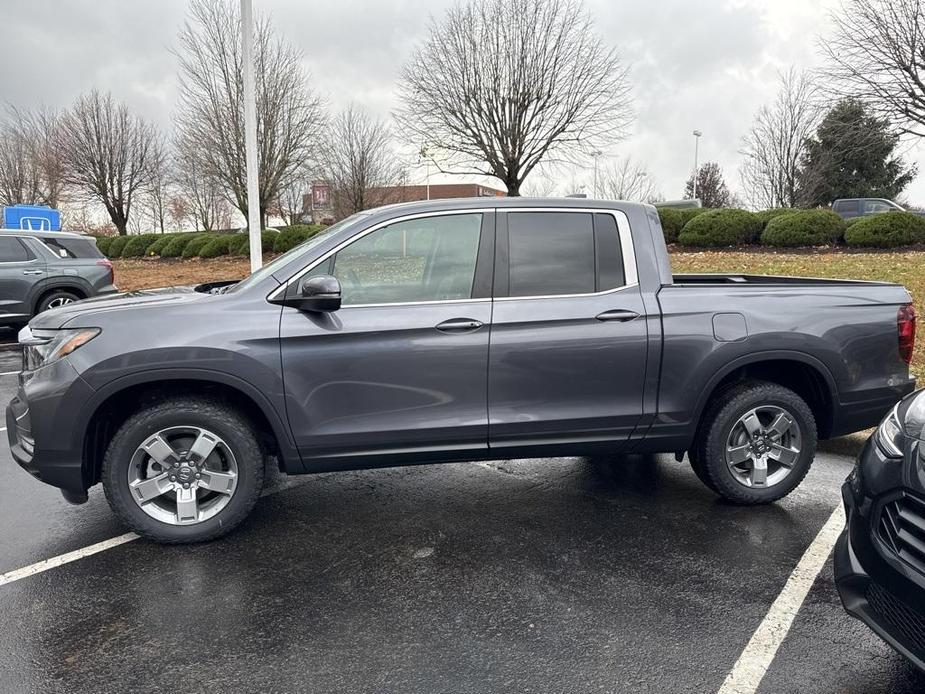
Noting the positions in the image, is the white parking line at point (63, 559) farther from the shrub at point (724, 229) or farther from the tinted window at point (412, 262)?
the shrub at point (724, 229)

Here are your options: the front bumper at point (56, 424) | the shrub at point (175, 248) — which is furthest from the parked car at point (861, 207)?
the front bumper at point (56, 424)

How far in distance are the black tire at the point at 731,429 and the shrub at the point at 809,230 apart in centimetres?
1271

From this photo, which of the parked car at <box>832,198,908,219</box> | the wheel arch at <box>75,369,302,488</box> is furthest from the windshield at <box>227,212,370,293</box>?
the parked car at <box>832,198,908,219</box>

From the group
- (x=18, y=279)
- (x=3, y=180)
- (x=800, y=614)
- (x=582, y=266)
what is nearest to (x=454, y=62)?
(x=18, y=279)

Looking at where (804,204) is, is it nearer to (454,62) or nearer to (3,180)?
(454,62)

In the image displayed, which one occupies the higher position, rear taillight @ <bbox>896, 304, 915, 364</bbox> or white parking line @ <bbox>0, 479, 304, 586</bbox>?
rear taillight @ <bbox>896, 304, 915, 364</bbox>

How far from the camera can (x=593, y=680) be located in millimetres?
2510

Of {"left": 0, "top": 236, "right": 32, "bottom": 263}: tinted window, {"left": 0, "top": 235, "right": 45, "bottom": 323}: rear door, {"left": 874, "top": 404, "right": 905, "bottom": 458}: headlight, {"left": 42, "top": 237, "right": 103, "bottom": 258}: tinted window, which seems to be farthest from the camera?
{"left": 42, "top": 237, "right": 103, "bottom": 258}: tinted window

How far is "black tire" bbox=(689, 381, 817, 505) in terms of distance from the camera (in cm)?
399

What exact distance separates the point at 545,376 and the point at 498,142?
1723 cm

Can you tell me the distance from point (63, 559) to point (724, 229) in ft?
51.0

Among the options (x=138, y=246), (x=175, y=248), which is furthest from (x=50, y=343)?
(x=138, y=246)

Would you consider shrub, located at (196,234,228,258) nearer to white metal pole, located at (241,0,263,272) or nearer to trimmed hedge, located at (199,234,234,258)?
trimmed hedge, located at (199,234,234,258)

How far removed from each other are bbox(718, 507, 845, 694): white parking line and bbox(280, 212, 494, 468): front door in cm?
160
